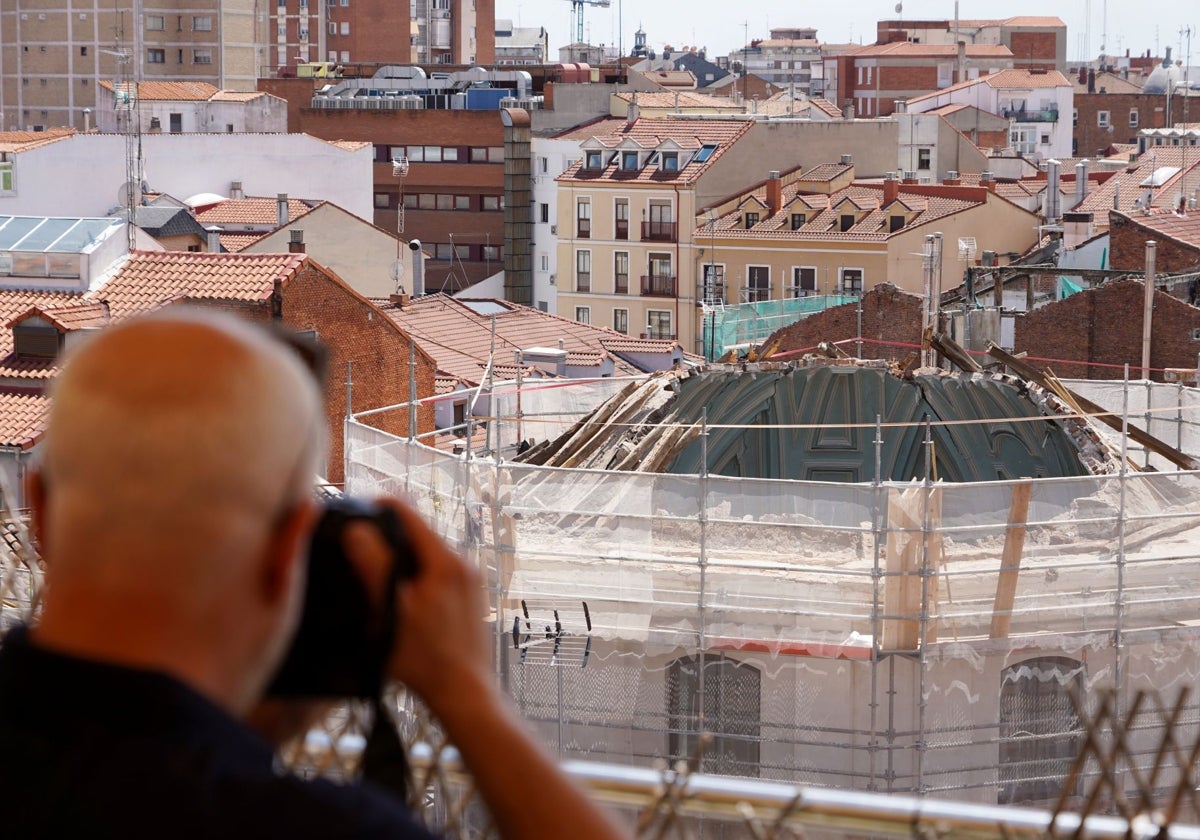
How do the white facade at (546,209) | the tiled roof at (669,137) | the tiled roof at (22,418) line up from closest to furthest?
the tiled roof at (22,418) < the tiled roof at (669,137) < the white facade at (546,209)

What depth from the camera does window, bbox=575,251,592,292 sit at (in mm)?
46312

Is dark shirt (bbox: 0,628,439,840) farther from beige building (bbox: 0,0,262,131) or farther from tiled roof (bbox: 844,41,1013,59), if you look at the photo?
tiled roof (bbox: 844,41,1013,59)

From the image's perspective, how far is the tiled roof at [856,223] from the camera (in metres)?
39.8

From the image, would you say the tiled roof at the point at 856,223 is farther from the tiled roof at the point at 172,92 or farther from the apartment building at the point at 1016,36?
the apartment building at the point at 1016,36

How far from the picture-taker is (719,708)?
47.1 feet

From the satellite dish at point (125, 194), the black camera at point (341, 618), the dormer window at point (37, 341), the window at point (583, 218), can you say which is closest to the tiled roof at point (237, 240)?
the satellite dish at point (125, 194)

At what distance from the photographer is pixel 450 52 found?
3287 inches

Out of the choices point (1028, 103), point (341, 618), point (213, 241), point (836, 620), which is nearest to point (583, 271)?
point (213, 241)

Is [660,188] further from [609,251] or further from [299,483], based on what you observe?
[299,483]

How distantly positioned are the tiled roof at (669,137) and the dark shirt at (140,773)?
42.5 m

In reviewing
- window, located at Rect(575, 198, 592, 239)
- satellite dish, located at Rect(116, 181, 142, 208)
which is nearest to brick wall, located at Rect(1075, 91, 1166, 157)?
window, located at Rect(575, 198, 592, 239)

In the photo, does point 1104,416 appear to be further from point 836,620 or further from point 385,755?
point 385,755

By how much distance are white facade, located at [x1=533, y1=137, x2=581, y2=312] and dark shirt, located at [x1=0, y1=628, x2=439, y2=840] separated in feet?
160

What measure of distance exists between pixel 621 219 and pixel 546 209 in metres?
7.23
